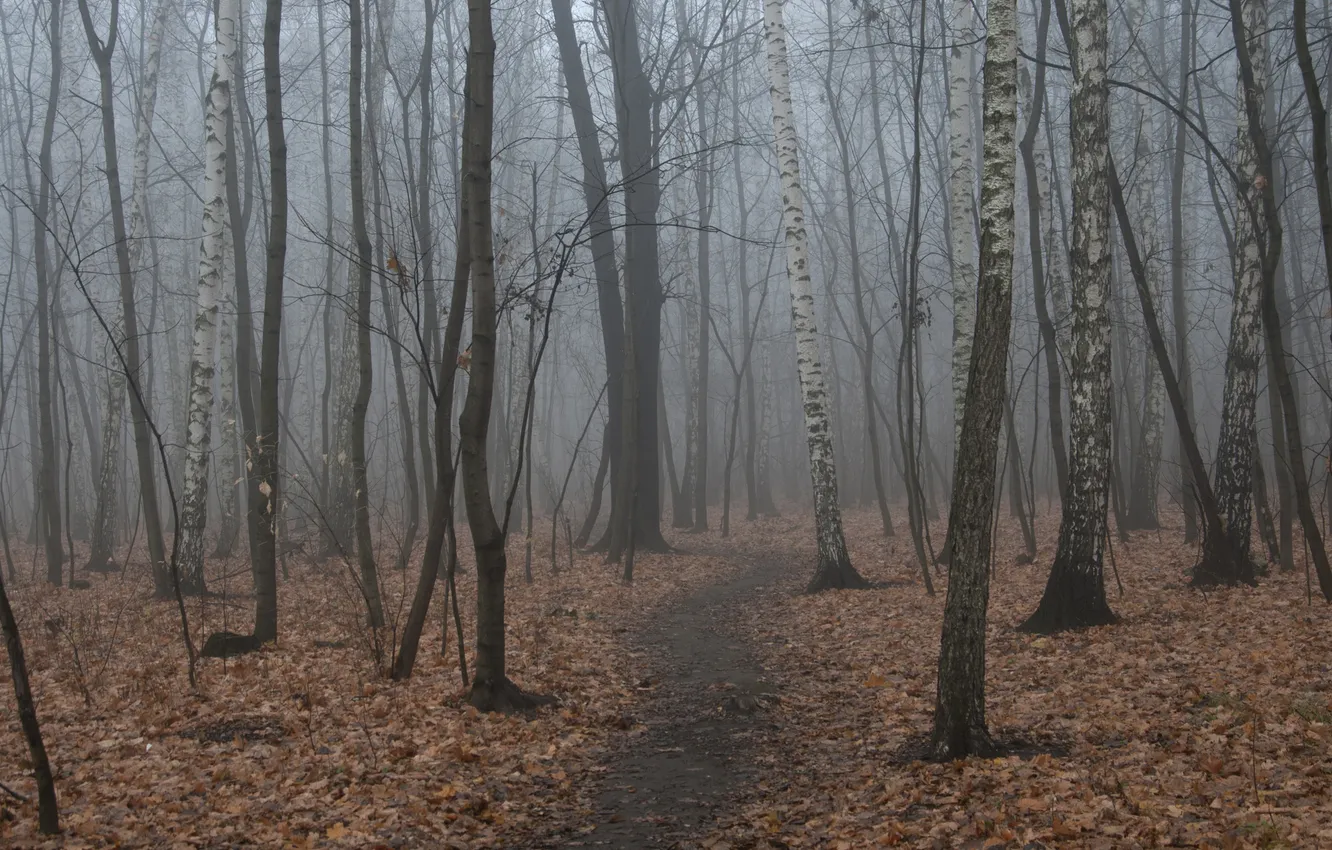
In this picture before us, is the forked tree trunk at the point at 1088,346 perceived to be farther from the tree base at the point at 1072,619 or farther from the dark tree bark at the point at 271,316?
the dark tree bark at the point at 271,316

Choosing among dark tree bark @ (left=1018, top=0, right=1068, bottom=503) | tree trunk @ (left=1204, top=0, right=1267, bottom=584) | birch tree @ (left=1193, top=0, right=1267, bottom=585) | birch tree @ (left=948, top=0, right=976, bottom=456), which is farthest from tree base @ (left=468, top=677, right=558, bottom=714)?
birch tree @ (left=948, top=0, right=976, bottom=456)

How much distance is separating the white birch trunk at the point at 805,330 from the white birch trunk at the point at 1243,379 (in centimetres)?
415

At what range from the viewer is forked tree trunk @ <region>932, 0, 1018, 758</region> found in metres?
4.94

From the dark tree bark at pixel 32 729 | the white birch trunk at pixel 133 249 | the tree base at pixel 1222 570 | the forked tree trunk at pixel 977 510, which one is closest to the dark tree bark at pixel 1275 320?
the tree base at pixel 1222 570

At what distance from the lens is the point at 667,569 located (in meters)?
14.5

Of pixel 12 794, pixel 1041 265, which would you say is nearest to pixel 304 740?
pixel 12 794

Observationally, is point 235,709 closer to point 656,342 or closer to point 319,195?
point 656,342

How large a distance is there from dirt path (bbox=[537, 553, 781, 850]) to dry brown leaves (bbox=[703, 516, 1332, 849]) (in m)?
0.21

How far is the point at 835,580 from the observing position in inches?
459

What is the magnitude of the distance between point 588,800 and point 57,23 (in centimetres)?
1520

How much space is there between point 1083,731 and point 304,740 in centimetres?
462

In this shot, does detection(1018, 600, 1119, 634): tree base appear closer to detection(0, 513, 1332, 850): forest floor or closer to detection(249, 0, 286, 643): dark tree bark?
detection(0, 513, 1332, 850): forest floor

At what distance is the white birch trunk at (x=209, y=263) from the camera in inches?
408

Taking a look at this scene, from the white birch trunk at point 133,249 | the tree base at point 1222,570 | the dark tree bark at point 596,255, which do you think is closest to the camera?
the tree base at point 1222,570
